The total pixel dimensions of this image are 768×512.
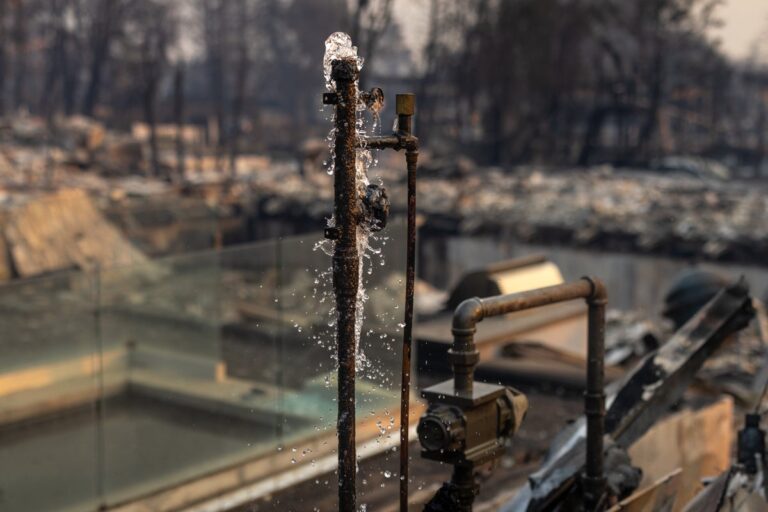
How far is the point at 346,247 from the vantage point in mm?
2715

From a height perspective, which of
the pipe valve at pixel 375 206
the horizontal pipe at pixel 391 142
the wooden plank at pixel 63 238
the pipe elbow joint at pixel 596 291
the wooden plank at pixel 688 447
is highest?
the horizontal pipe at pixel 391 142

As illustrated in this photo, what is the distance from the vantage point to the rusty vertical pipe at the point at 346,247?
2664mm

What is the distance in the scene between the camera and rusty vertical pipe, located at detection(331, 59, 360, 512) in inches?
105

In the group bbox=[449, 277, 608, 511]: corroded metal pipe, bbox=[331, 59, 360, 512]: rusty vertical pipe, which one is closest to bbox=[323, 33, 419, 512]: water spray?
bbox=[331, 59, 360, 512]: rusty vertical pipe

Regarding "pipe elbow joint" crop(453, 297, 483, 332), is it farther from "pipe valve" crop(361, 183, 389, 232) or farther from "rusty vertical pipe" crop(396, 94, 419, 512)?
"pipe valve" crop(361, 183, 389, 232)

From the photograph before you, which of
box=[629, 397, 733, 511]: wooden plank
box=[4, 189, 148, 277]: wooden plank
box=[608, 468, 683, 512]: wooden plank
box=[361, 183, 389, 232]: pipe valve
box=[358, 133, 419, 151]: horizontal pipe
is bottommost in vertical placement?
box=[629, 397, 733, 511]: wooden plank

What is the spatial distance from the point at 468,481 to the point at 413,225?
3.16 feet

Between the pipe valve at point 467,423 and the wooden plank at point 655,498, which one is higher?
the pipe valve at point 467,423

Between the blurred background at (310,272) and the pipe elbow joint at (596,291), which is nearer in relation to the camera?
the pipe elbow joint at (596,291)

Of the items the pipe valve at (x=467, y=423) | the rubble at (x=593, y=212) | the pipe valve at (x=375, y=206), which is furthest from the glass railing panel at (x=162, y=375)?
the rubble at (x=593, y=212)

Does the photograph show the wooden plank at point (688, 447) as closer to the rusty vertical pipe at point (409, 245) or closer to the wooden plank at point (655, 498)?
the wooden plank at point (655, 498)

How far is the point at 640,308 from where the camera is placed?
13344 mm

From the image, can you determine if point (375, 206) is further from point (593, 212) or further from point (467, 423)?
point (593, 212)

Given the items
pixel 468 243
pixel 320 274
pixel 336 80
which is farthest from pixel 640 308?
pixel 336 80
